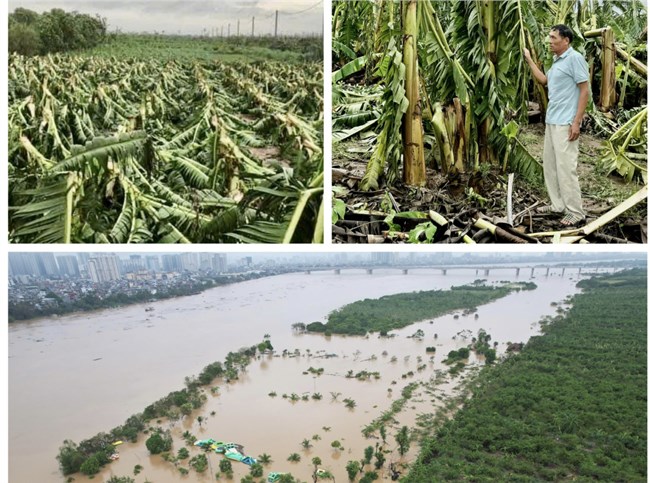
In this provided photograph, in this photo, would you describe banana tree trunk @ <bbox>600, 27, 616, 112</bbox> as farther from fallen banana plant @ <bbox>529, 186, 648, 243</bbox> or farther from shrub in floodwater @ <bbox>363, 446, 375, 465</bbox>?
shrub in floodwater @ <bbox>363, 446, 375, 465</bbox>

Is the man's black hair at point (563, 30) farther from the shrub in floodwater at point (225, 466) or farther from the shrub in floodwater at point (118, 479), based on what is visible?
the shrub in floodwater at point (118, 479)

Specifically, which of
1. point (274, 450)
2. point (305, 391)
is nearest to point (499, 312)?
point (305, 391)

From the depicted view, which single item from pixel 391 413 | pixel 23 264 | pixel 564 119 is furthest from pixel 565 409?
pixel 23 264

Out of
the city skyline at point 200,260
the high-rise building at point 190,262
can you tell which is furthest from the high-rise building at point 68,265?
the high-rise building at point 190,262

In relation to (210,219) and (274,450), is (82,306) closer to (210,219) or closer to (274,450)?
(210,219)

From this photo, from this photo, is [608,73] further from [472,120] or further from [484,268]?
[484,268]

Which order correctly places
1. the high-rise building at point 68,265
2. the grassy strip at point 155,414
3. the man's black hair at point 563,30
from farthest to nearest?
the grassy strip at point 155,414 < the high-rise building at point 68,265 < the man's black hair at point 563,30

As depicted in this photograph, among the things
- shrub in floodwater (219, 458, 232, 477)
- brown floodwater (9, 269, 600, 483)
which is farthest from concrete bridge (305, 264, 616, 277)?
shrub in floodwater (219, 458, 232, 477)

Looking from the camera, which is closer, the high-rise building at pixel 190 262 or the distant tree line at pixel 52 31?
the distant tree line at pixel 52 31
